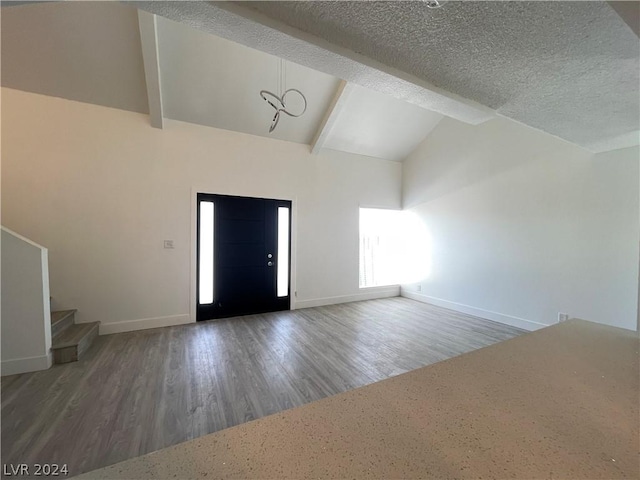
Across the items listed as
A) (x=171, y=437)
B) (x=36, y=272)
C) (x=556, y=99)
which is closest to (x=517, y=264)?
(x=556, y=99)

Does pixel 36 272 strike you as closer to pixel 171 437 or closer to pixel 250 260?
pixel 171 437

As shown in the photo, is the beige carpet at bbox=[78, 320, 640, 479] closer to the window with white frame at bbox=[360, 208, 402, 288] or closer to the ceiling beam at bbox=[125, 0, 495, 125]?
the ceiling beam at bbox=[125, 0, 495, 125]

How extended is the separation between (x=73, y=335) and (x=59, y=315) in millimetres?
420

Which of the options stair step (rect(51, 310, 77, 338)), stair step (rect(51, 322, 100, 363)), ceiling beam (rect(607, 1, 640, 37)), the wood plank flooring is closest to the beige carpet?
ceiling beam (rect(607, 1, 640, 37))

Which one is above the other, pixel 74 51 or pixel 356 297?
pixel 74 51

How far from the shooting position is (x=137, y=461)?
1.69 ft

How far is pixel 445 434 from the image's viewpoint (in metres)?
0.60

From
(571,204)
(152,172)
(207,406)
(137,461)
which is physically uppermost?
(152,172)

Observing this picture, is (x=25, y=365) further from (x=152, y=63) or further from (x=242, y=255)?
(x=152, y=63)

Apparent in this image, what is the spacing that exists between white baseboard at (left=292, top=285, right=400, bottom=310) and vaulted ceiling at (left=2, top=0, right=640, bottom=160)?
342 cm

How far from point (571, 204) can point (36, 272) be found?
6.53 meters

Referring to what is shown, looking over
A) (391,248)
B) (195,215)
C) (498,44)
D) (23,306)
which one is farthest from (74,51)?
(391,248)

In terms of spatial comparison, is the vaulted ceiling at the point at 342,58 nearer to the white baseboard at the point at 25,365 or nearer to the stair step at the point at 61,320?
the stair step at the point at 61,320

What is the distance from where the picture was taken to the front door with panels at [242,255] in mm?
4176
